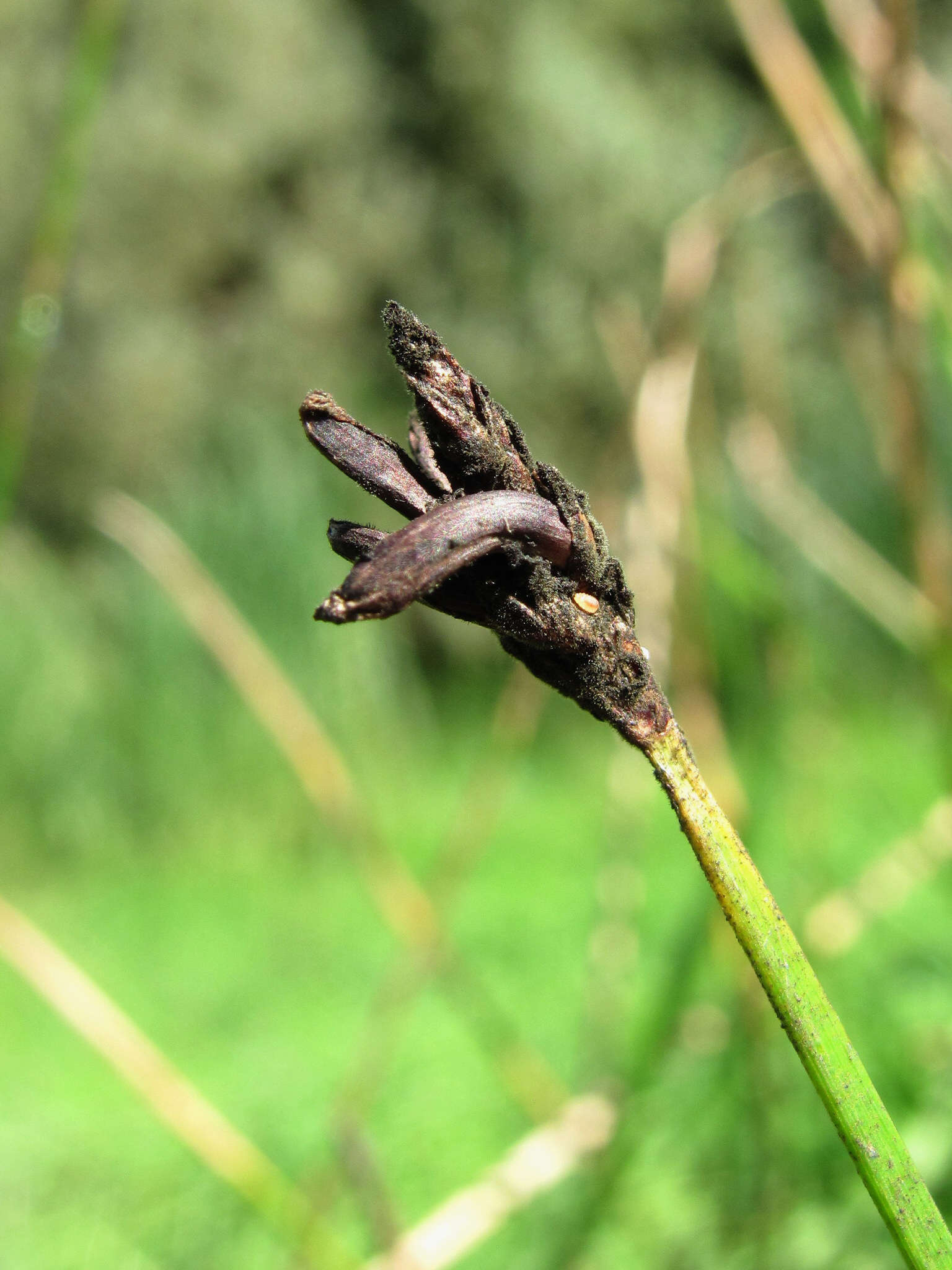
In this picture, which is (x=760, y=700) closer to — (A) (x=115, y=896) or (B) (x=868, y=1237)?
(B) (x=868, y=1237)

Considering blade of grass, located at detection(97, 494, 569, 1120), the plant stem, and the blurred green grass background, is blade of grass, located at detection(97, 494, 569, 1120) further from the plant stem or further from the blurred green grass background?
the plant stem

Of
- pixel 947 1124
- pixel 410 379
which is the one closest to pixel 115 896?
pixel 947 1124

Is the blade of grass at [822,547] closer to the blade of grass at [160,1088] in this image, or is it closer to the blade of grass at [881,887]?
the blade of grass at [881,887]

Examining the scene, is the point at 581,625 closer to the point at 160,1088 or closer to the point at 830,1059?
the point at 830,1059

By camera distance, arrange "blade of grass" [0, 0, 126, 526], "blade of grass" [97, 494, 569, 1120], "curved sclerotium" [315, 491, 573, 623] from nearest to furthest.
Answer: "curved sclerotium" [315, 491, 573, 623] → "blade of grass" [0, 0, 126, 526] → "blade of grass" [97, 494, 569, 1120]

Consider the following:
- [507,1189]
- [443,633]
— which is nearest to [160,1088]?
[507,1189]

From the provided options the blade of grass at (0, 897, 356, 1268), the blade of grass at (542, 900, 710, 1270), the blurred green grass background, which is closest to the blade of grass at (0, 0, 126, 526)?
the blurred green grass background
